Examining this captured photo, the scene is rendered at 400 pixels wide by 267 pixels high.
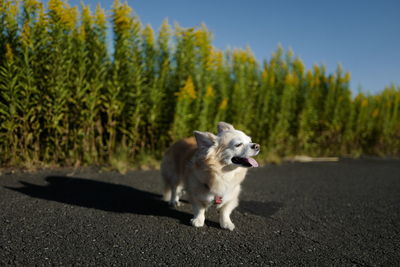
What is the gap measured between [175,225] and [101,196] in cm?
136

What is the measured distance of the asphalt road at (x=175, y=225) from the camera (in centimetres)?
244

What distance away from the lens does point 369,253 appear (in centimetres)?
267

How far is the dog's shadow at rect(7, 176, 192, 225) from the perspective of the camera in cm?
357

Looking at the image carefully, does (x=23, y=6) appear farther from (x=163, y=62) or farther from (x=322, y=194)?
(x=322, y=194)

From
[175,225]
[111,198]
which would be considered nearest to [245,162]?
[175,225]

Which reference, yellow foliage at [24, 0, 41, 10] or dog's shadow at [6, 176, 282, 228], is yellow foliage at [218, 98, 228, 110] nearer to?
dog's shadow at [6, 176, 282, 228]

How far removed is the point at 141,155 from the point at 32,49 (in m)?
2.51

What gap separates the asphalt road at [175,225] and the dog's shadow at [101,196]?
0.04 ft

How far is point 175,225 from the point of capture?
3135mm

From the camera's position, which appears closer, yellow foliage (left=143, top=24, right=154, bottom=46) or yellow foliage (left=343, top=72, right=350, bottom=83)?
yellow foliage (left=143, top=24, right=154, bottom=46)

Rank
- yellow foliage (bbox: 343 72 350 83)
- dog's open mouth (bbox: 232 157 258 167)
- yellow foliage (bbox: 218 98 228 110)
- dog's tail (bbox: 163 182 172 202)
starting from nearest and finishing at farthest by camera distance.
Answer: dog's open mouth (bbox: 232 157 258 167) < dog's tail (bbox: 163 182 172 202) < yellow foliage (bbox: 218 98 228 110) < yellow foliage (bbox: 343 72 350 83)

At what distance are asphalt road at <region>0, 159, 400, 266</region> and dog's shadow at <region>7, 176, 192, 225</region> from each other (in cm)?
1

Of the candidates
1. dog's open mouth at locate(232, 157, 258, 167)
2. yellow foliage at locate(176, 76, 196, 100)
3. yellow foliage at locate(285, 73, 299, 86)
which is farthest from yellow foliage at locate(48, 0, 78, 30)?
yellow foliage at locate(285, 73, 299, 86)

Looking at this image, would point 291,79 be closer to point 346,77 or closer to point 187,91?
point 346,77
